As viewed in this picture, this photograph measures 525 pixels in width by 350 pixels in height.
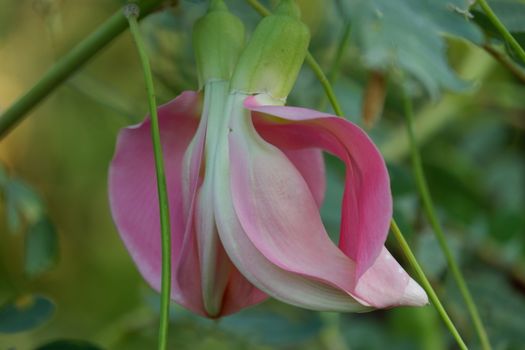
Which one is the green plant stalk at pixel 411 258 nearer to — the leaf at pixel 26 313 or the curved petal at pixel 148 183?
the curved petal at pixel 148 183

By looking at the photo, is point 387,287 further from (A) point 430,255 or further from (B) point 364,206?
(A) point 430,255

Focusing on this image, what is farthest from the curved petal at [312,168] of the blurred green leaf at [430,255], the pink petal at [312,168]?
the blurred green leaf at [430,255]

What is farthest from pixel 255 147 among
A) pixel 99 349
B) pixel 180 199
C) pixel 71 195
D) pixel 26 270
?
pixel 71 195

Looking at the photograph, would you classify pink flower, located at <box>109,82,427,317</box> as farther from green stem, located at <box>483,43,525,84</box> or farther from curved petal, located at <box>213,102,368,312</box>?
green stem, located at <box>483,43,525,84</box>

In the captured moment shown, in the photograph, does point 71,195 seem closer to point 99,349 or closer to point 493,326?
point 493,326

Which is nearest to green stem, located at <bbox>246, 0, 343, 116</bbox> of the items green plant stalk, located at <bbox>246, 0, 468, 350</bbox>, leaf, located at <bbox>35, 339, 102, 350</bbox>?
green plant stalk, located at <bbox>246, 0, 468, 350</bbox>
